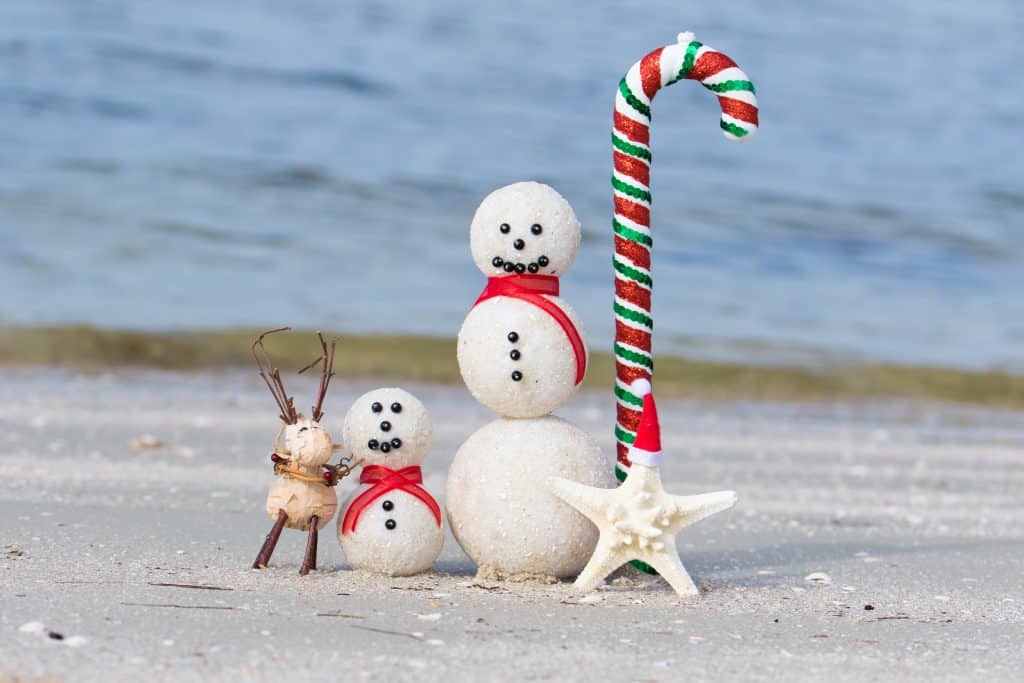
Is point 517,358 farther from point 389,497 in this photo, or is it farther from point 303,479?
point 303,479

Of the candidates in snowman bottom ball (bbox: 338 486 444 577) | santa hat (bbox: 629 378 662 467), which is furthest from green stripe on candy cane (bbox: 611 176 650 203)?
snowman bottom ball (bbox: 338 486 444 577)

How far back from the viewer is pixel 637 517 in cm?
422

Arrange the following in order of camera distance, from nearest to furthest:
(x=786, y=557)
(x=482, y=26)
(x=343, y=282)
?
(x=786, y=557) < (x=343, y=282) < (x=482, y=26)

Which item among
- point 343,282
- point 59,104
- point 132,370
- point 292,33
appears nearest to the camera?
point 132,370

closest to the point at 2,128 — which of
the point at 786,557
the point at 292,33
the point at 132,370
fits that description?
the point at 292,33

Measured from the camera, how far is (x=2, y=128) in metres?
19.8

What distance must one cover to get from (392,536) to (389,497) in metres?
0.11

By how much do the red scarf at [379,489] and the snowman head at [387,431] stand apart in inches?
0.9

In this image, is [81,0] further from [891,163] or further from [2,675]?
[2,675]

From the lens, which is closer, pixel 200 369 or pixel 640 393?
pixel 640 393

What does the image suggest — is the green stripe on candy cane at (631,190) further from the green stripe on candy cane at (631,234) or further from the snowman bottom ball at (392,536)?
the snowman bottom ball at (392,536)

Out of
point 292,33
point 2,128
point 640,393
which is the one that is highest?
point 292,33

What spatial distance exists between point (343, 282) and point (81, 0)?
15612mm

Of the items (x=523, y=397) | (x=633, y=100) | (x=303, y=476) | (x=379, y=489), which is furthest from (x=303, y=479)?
(x=633, y=100)
